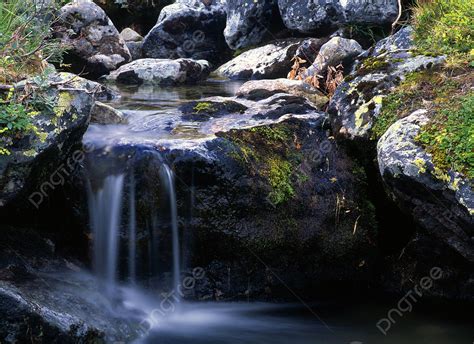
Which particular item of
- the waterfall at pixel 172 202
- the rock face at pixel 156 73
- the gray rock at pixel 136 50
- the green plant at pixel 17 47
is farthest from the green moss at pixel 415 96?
the gray rock at pixel 136 50

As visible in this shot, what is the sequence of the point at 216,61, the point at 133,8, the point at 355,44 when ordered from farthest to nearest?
the point at 133,8
the point at 216,61
the point at 355,44

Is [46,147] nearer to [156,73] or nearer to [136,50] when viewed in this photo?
[156,73]

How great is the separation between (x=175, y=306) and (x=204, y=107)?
265 centimetres

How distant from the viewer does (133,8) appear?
1688 cm

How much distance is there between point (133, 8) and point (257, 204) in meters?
13.3

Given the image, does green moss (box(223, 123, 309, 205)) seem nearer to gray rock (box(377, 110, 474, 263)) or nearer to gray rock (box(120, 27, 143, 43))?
gray rock (box(377, 110, 474, 263))

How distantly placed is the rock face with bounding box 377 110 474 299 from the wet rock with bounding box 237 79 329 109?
2.97 metres

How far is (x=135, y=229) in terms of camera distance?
521 centimetres

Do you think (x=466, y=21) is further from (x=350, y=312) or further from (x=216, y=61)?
(x=216, y=61)

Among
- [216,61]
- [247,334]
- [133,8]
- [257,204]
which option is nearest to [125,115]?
[257,204]

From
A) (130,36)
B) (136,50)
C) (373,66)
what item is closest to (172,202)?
(373,66)

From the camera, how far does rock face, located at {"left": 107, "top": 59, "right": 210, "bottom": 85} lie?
10875 mm

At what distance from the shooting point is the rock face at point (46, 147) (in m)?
4.40

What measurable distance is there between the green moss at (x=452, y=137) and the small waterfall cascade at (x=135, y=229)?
2.33 m
